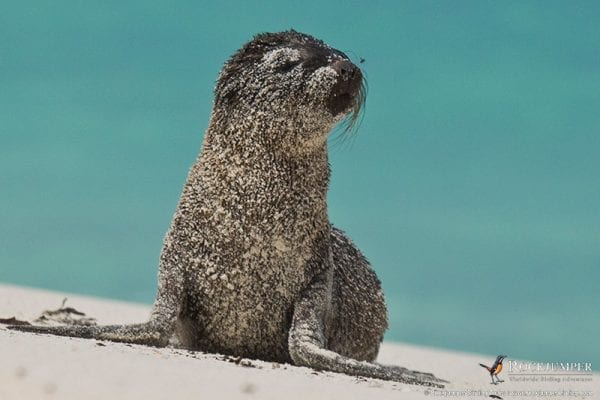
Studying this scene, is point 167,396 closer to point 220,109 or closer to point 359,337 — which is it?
point 220,109

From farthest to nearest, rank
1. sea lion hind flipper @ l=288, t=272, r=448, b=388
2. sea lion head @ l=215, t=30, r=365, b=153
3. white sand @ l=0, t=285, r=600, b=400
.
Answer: sea lion head @ l=215, t=30, r=365, b=153 → sea lion hind flipper @ l=288, t=272, r=448, b=388 → white sand @ l=0, t=285, r=600, b=400

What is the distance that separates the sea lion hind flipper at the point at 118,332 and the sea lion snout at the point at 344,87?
2.14m

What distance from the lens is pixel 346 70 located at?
25.6 ft

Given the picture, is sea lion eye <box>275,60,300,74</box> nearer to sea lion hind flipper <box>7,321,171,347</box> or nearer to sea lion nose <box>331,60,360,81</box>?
sea lion nose <box>331,60,360,81</box>

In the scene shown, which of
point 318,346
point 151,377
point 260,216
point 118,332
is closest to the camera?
point 151,377

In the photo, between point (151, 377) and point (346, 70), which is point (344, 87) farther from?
point (151, 377)

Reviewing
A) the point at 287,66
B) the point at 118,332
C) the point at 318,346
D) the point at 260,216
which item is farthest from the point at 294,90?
the point at 118,332

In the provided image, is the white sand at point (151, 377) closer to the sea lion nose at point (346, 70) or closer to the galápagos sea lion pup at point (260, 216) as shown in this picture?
the galápagos sea lion pup at point (260, 216)

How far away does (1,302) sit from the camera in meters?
12.4

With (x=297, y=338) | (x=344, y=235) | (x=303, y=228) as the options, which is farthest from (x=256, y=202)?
(x=344, y=235)

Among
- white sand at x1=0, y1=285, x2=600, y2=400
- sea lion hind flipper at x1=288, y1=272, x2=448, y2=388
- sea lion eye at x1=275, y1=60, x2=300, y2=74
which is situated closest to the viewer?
white sand at x1=0, y1=285, x2=600, y2=400

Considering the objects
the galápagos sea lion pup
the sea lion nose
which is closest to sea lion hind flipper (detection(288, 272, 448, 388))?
the galápagos sea lion pup

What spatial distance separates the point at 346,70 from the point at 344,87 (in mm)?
130

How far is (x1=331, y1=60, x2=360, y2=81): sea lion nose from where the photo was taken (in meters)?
7.78
